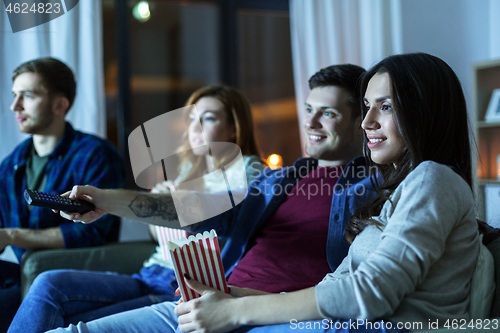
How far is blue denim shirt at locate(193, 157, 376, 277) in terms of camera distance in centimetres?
127

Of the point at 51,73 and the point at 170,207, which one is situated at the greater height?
the point at 51,73

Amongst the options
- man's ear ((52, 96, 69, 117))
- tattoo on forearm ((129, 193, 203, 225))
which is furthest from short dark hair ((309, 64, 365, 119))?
man's ear ((52, 96, 69, 117))

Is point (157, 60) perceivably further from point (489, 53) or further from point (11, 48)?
Answer: point (489, 53)

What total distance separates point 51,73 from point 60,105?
0.14 m

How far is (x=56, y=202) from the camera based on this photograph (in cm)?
109

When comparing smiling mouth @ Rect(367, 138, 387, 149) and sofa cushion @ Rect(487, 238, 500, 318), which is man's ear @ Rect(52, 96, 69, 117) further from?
sofa cushion @ Rect(487, 238, 500, 318)

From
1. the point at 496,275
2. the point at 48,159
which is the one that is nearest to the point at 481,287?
the point at 496,275

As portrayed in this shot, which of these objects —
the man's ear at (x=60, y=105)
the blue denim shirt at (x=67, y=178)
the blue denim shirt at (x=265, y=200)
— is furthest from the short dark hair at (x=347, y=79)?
the man's ear at (x=60, y=105)

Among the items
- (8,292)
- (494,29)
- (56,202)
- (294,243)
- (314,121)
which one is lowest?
(8,292)

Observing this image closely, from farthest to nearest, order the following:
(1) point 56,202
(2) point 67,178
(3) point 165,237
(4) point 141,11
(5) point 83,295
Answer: (4) point 141,11
(2) point 67,178
(3) point 165,237
(5) point 83,295
(1) point 56,202

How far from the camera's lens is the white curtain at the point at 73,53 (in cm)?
231

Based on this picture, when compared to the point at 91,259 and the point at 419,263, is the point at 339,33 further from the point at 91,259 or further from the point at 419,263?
the point at 419,263

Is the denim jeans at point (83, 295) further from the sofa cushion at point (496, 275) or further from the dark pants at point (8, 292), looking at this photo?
the sofa cushion at point (496, 275)

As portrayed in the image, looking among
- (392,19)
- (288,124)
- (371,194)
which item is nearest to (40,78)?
(371,194)
